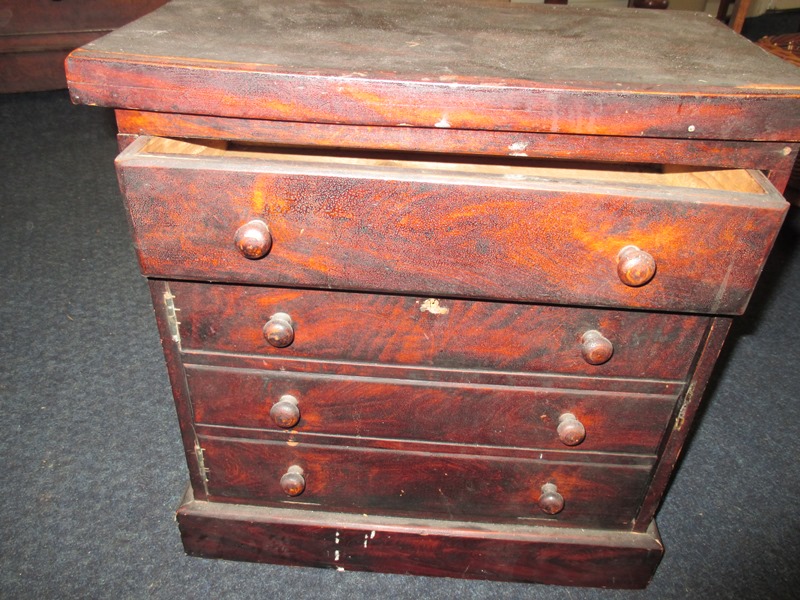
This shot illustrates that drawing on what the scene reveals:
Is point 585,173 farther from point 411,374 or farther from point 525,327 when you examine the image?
point 411,374

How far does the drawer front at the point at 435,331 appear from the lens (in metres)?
0.87

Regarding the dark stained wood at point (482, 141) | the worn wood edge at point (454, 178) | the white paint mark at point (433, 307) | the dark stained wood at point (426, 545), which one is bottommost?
the dark stained wood at point (426, 545)

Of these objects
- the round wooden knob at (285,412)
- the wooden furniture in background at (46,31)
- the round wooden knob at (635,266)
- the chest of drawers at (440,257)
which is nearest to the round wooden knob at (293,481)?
the chest of drawers at (440,257)

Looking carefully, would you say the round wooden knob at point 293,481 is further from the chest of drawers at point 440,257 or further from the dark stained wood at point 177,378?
the dark stained wood at point 177,378

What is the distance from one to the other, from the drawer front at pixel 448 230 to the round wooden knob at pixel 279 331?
3.2 inches

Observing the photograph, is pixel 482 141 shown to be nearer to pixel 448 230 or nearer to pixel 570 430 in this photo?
pixel 448 230

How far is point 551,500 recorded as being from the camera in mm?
1019

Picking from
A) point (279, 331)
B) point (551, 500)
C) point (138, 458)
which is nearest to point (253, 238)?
point (279, 331)

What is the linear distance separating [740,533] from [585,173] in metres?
0.79

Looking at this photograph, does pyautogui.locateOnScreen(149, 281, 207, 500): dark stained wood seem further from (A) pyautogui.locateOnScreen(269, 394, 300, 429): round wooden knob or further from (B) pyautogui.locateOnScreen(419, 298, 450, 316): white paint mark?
(B) pyautogui.locateOnScreen(419, 298, 450, 316): white paint mark

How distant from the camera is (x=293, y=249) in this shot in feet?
2.60

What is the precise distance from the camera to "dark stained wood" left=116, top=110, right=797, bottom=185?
75 centimetres

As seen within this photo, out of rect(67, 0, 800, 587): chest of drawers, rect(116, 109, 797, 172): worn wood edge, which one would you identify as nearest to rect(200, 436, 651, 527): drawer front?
rect(67, 0, 800, 587): chest of drawers

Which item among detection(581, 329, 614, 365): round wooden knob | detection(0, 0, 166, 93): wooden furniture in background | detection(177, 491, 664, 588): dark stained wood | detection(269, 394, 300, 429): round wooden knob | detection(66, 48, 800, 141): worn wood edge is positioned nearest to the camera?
detection(66, 48, 800, 141): worn wood edge
